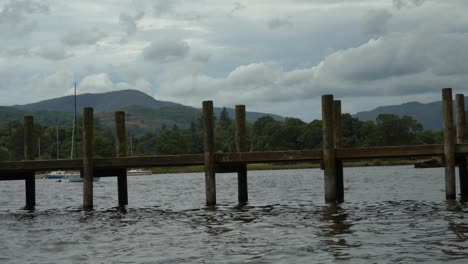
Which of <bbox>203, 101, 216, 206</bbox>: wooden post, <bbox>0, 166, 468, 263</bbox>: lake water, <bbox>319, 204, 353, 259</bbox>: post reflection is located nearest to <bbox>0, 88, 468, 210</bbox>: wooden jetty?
<bbox>203, 101, 216, 206</bbox>: wooden post

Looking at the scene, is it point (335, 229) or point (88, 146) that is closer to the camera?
point (335, 229)

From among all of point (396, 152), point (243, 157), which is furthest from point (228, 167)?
point (396, 152)

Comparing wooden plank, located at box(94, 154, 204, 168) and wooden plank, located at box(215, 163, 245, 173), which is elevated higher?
wooden plank, located at box(94, 154, 204, 168)

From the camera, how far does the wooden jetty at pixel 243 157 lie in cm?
2591

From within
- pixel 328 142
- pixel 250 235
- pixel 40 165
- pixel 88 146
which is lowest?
pixel 250 235

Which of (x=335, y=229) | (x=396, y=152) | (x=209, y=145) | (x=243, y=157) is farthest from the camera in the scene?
(x=209, y=145)

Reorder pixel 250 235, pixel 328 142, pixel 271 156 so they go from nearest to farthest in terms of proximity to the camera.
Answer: pixel 250 235 → pixel 328 142 → pixel 271 156

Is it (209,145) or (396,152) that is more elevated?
(209,145)

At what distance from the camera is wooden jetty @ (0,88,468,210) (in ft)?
85.0

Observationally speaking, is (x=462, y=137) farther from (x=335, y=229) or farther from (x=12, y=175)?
(x=12, y=175)

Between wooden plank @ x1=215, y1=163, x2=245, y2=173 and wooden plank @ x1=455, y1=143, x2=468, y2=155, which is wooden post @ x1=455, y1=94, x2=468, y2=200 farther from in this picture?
wooden plank @ x1=215, y1=163, x2=245, y2=173

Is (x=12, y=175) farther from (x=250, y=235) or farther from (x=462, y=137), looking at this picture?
(x=462, y=137)

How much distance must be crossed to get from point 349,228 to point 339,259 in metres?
5.47

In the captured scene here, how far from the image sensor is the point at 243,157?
27.5 metres
